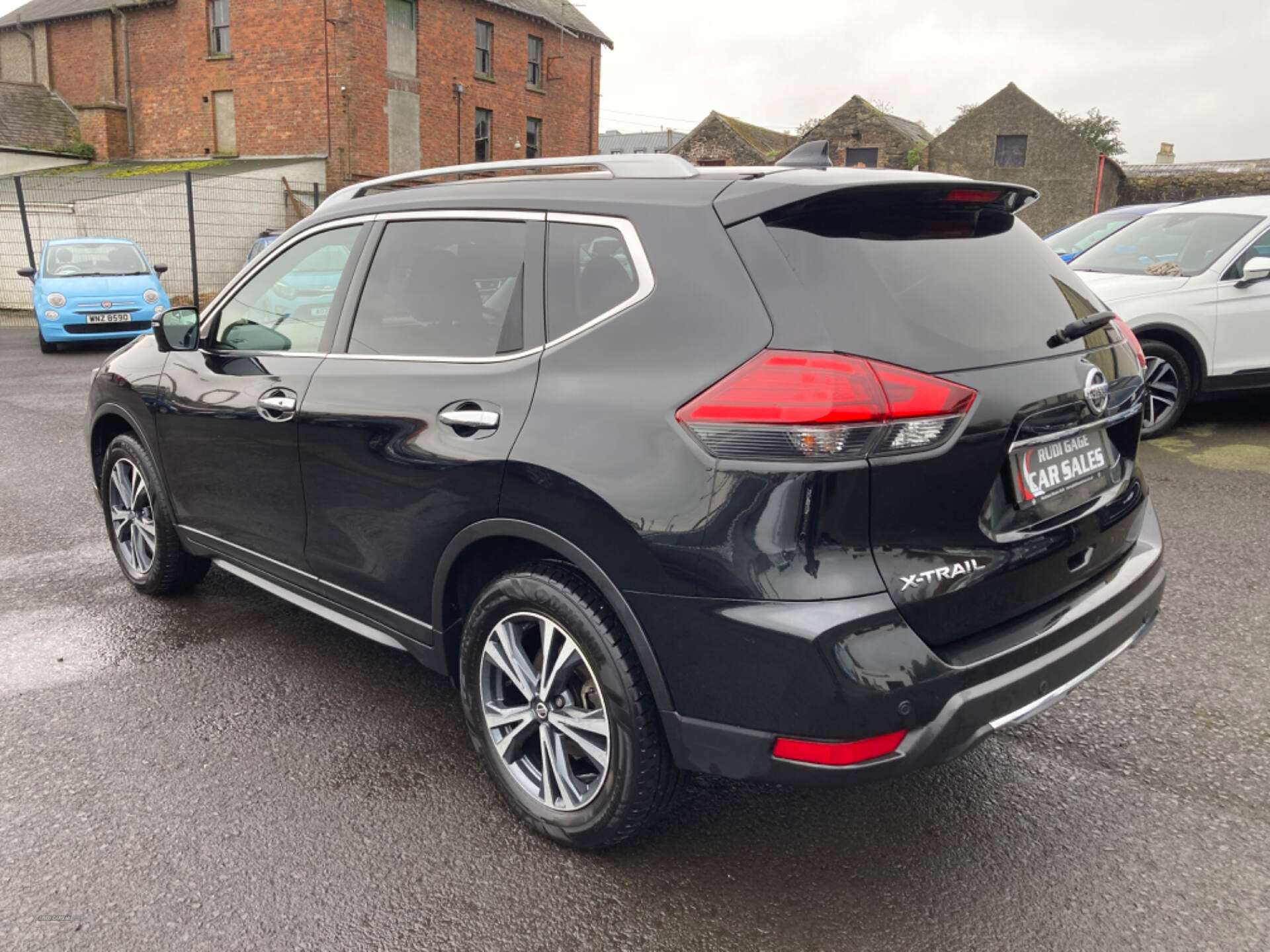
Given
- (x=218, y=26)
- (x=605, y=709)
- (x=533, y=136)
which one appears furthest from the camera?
(x=533, y=136)

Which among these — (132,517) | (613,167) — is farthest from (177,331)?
(613,167)

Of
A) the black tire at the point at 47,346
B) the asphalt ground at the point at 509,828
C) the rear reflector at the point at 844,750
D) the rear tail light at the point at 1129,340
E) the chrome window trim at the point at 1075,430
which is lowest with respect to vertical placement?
the black tire at the point at 47,346

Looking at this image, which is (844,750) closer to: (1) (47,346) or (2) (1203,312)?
(2) (1203,312)

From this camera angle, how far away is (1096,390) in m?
2.65

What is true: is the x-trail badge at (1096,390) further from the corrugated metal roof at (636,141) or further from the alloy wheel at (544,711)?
the corrugated metal roof at (636,141)

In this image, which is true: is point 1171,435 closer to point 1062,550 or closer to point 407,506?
point 1062,550

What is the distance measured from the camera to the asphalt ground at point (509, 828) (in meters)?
2.44

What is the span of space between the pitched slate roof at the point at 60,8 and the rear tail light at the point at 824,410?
38.0 metres

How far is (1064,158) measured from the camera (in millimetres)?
43969

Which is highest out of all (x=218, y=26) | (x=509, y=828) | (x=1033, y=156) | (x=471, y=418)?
(x=218, y=26)

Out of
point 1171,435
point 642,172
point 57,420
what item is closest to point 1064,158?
point 1171,435

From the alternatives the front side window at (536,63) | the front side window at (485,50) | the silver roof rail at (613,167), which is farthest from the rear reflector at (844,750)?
the front side window at (536,63)

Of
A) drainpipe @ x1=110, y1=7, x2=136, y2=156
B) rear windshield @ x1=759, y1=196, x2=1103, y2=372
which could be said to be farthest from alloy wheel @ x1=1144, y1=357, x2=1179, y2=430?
drainpipe @ x1=110, y1=7, x2=136, y2=156

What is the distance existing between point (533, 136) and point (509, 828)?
38.5 meters
